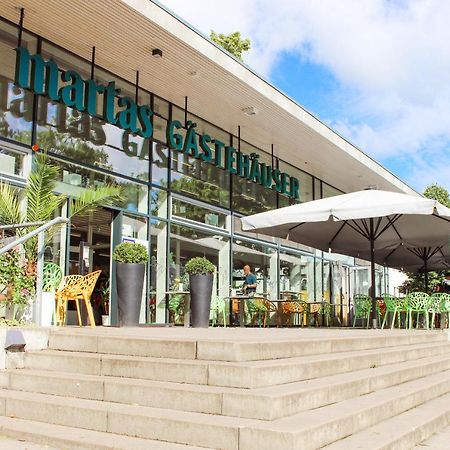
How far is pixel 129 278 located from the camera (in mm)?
8211

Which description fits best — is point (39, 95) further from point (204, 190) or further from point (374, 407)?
point (374, 407)

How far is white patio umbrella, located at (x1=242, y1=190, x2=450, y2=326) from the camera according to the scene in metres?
8.66

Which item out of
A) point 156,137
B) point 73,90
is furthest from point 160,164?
point 73,90

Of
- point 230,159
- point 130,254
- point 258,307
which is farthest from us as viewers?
point 230,159

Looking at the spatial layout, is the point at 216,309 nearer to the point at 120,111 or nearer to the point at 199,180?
the point at 199,180

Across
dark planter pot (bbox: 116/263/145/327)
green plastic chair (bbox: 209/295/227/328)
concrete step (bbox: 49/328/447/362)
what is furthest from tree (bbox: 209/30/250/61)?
concrete step (bbox: 49/328/447/362)

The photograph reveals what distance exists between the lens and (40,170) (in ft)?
25.6

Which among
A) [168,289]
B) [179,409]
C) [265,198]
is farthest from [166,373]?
[265,198]

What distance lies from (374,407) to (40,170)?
5.27m

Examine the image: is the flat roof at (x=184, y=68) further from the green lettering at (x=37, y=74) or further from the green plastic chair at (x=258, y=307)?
the green plastic chair at (x=258, y=307)

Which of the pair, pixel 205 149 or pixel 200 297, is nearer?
pixel 200 297

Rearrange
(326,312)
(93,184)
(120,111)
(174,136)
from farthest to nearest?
1. (326,312)
2. (174,136)
3. (120,111)
4. (93,184)

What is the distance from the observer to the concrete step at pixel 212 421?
352cm

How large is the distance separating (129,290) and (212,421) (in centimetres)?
466
